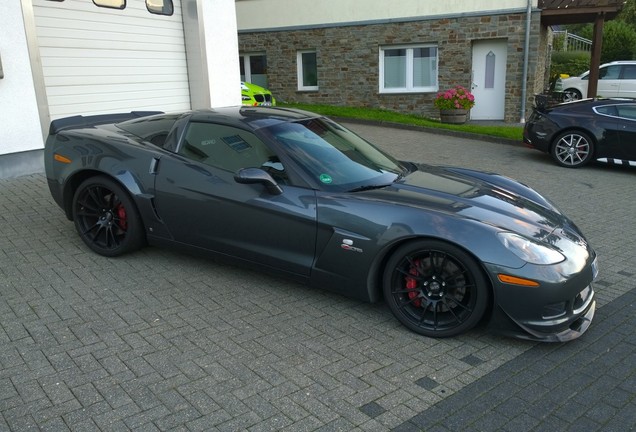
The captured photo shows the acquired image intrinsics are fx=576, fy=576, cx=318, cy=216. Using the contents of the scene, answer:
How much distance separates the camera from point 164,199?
488 centimetres

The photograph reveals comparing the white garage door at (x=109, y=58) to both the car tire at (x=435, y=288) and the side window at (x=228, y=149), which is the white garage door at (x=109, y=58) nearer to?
the side window at (x=228, y=149)

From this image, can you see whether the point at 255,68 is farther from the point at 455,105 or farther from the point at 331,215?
the point at 331,215

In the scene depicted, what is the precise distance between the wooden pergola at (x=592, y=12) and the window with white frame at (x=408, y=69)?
347 centimetres

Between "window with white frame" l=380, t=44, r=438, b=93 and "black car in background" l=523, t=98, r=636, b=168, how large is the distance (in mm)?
7444

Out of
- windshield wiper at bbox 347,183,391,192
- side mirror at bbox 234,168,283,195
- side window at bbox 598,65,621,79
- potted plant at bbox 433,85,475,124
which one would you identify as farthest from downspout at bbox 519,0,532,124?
side mirror at bbox 234,168,283,195

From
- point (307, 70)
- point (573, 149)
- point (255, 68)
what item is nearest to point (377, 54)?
point (307, 70)

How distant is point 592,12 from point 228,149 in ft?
47.2

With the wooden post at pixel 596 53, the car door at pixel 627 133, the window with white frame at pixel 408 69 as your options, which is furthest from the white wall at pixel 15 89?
the wooden post at pixel 596 53

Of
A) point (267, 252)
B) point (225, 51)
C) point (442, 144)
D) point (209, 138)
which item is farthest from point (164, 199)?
point (442, 144)

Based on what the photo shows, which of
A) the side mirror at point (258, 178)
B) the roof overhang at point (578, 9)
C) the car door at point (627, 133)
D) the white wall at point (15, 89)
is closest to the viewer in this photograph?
the side mirror at point (258, 178)

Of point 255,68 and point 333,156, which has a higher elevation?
point 255,68

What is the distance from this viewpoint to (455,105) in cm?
1633

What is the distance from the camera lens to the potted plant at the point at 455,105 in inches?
642

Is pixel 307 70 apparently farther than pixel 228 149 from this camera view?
Yes
